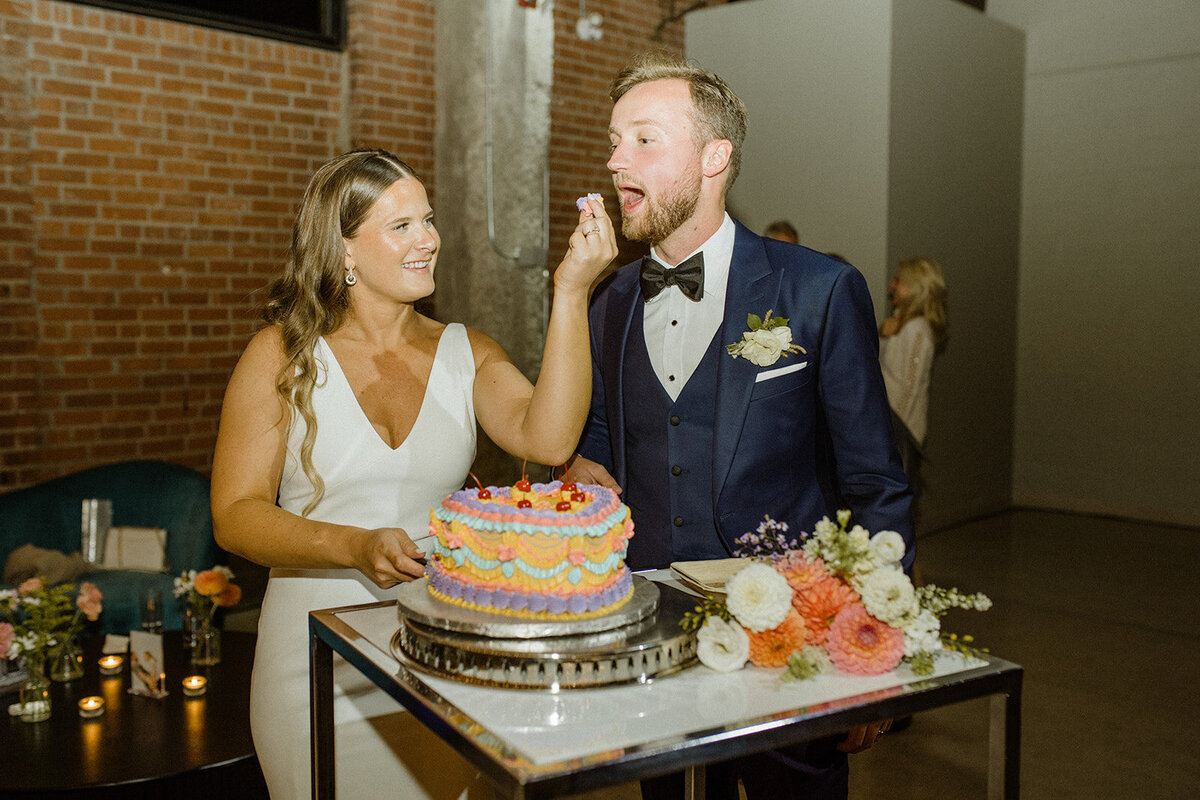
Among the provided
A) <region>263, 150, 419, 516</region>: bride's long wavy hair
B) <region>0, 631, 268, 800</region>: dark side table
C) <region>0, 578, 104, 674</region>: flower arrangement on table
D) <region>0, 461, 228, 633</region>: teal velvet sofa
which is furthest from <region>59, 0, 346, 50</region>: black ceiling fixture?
<region>263, 150, 419, 516</region>: bride's long wavy hair

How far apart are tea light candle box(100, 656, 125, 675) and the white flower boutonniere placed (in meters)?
2.10

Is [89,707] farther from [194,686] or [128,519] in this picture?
[128,519]

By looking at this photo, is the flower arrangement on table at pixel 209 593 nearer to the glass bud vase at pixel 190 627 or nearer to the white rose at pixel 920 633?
the glass bud vase at pixel 190 627

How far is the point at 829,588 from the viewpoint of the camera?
1393 mm

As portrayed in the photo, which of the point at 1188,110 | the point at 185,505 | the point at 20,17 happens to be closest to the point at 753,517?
the point at 185,505

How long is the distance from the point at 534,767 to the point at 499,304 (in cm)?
Result: 445

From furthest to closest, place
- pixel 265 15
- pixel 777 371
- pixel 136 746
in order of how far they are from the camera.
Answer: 1. pixel 265 15
2. pixel 136 746
3. pixel 777 371

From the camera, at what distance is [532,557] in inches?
54.7

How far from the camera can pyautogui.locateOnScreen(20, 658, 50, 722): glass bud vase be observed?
8.81ft

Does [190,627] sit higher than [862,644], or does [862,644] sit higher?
[862,644]

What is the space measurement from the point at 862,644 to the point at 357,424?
117cm

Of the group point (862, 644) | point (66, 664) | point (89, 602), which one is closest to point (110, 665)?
point (66, 664)

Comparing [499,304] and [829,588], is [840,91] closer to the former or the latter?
[499,304]

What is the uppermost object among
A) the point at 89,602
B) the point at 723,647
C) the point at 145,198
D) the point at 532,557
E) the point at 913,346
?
the point at 145,198
